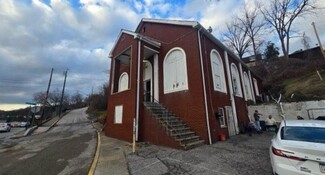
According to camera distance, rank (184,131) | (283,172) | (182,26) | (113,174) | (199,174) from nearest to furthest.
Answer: (283,172) → (199,174) → (113,174) → (184,131) → (182,26)

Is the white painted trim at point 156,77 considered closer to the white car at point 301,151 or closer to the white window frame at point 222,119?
the white window frame at point 222,119

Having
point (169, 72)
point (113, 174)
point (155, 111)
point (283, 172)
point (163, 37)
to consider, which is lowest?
point (113, 174)

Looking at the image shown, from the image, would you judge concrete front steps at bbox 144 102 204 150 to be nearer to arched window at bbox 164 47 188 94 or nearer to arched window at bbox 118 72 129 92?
arched window at bbox 164 47 188 94

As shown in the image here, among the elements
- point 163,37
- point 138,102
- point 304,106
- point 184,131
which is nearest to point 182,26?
point 163,37

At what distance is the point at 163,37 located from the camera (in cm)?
1340

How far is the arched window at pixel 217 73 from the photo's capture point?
11.8 metres

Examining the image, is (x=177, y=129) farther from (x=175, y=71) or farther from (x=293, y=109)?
(x=293, y=109)

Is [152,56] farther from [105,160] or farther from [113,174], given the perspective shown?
[113,174]

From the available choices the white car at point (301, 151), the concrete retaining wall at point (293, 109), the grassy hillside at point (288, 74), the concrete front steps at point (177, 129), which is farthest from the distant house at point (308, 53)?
the white car at point (301, 151)

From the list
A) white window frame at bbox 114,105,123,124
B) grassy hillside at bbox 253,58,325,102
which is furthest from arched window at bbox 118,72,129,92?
grassy hillside at bbox 253,58,325,102

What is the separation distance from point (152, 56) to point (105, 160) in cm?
903

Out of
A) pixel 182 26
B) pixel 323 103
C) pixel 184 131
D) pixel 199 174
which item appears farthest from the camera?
pixel 323 103

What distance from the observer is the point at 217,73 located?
1235 centimetres

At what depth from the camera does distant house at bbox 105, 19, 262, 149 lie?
973cm
